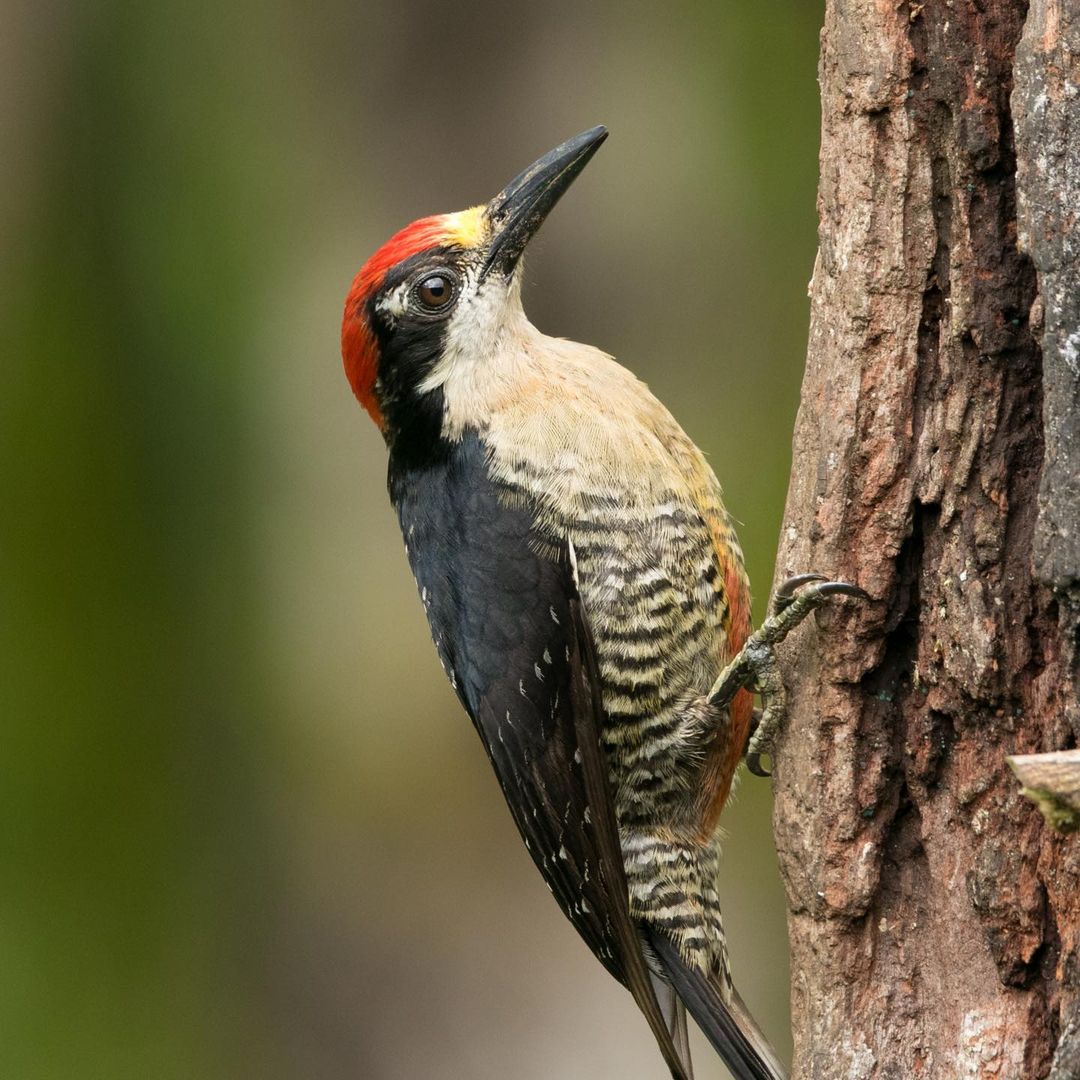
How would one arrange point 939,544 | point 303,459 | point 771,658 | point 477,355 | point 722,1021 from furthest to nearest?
point 303,459 → point 477,355 → point 722,1021 → point 771,658 → point 939,544

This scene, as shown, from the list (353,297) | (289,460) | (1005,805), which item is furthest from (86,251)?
(1005,805)

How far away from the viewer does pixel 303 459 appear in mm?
6156

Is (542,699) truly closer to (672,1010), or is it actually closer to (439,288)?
(672,1010)

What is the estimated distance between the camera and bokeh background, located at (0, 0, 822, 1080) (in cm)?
592

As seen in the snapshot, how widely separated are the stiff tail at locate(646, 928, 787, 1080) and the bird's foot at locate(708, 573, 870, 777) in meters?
0.59

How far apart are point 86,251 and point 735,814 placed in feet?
12.4

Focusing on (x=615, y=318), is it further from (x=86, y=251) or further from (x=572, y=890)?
(x=572, y=890)

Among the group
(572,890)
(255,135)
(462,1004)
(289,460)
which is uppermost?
(255,135)

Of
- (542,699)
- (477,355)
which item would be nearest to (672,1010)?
(542,699)

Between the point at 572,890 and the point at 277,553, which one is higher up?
the point at 277,553

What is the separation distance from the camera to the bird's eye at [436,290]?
4273mm

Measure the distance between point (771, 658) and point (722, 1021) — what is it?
104 cm

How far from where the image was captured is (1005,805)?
2.83 metres

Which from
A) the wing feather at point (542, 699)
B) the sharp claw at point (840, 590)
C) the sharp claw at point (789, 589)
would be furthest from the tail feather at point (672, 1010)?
the sharp claw at point (840, 590)
